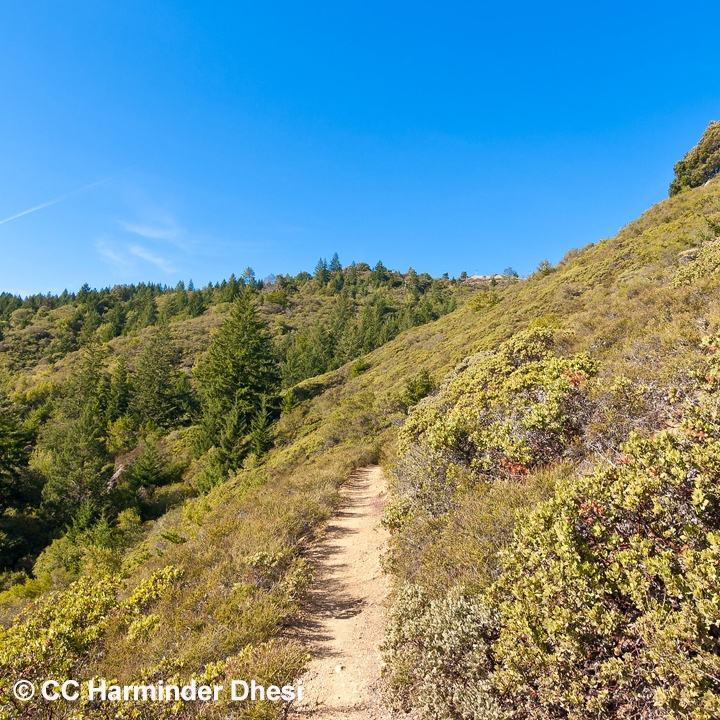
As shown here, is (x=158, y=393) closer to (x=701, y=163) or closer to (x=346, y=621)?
(x=346, y=621)

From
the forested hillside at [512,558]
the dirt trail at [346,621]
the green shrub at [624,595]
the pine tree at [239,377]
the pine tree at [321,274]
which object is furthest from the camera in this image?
the pine tree at [321,274]

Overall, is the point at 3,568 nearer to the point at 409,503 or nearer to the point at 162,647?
the point at 162,647

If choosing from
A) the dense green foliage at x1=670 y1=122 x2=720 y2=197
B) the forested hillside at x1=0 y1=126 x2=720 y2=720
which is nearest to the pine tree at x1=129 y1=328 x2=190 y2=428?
the forested hillside at x1=0 y1=126 x2=720 y2=720

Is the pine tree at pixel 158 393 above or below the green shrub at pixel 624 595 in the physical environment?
above

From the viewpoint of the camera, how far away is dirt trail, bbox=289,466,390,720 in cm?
411

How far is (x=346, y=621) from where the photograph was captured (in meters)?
5.80

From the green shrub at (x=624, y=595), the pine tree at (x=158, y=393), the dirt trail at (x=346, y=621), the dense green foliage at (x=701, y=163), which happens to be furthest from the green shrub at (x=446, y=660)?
the pine tree at (x=158, y=393)

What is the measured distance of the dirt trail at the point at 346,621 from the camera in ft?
13.5

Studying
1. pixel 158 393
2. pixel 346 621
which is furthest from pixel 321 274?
pixel 346 621

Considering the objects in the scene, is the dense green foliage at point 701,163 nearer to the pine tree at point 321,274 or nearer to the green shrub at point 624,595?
the green shrub at point 624,595

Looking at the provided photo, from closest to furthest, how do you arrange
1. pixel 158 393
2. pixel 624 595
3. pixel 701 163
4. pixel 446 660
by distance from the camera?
A: pixel 624 595 < pixel 446 660 < pixel 701 163 < pixel 158 393

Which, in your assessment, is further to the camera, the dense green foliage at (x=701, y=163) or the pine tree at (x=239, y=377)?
the dense green foliage at (x=701, y=163)

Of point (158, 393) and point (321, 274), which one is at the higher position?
point (321, 274)

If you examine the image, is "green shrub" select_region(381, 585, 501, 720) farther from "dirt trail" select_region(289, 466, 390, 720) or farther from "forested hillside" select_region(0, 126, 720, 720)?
"dirt trail" select_region(289, 466, 390, 720)
